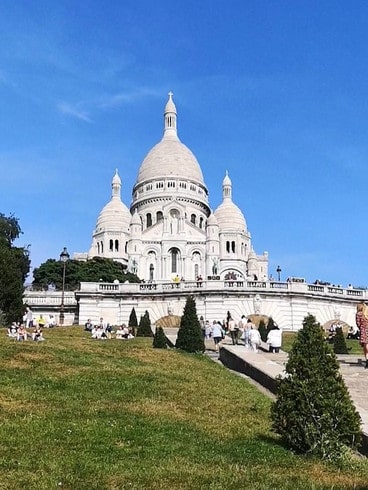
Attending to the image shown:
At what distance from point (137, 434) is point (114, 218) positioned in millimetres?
95914

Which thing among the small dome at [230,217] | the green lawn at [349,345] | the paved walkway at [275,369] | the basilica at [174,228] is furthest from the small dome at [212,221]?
the paved walkway at [275,369]

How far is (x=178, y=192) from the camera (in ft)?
350

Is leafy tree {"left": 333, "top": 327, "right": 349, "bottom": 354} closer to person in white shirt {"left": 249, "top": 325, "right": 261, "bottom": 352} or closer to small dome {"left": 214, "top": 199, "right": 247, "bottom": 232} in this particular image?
person in white shirt {"left": 249, "top": 325, "right": 261, "bottom": 352}

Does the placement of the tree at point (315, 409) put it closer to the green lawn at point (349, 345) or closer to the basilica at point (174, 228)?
the green lawn at point (349, 345)

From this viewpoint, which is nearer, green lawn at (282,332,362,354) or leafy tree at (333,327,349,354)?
leafy tree at (333,327,349,354)

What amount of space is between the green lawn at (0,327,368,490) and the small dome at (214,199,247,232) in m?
89.5

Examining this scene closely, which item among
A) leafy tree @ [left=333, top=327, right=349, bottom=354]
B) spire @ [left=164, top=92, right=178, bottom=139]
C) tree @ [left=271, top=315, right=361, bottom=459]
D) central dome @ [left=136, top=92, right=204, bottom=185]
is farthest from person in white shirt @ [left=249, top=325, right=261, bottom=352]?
spire @ [left=164, top=92, right=178, bottom=139]

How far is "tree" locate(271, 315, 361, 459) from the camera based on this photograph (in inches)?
343

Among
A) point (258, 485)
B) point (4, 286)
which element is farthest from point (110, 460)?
point (4, 286)

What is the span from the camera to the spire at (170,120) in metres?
121

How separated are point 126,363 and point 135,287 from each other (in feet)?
99.1

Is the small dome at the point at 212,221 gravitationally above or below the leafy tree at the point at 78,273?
above

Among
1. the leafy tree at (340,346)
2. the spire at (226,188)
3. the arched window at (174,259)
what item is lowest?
the leafy tree at (340,346)

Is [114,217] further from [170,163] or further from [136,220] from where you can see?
[170,163]
